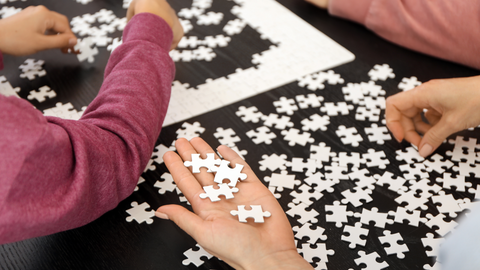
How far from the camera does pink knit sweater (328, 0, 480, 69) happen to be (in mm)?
1836

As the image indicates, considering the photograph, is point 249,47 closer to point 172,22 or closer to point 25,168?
point 172,22

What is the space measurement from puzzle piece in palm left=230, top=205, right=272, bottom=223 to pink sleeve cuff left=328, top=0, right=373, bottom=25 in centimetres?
145

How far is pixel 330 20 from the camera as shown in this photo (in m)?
2.24

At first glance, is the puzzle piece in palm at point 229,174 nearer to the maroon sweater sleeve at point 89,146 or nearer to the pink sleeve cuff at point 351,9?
the maroon sweater sleeve at point 89,146

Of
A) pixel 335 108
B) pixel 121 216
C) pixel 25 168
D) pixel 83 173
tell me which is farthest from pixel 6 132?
pixel 335 108

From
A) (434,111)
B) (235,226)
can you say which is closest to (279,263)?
(235,226)

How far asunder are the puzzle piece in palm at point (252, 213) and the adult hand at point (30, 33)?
1.30 m

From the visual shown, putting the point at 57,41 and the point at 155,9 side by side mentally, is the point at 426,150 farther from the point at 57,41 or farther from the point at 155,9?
the point at 57,41

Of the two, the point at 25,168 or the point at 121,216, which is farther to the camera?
the point at 121,216

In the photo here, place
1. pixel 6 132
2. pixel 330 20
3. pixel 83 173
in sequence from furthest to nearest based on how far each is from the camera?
pixel 330 20 < pixel 83 173 < pixel 6 132

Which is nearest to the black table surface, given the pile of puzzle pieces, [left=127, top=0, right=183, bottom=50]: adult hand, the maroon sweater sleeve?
the pile of puzzle pieces

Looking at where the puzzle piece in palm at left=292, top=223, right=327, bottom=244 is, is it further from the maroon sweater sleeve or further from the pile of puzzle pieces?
the maroon sweater sleeve

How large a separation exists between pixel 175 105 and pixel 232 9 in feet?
2.96

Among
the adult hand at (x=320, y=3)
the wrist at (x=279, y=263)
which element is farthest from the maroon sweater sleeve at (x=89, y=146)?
the adult hand at (x=320, y=3)
